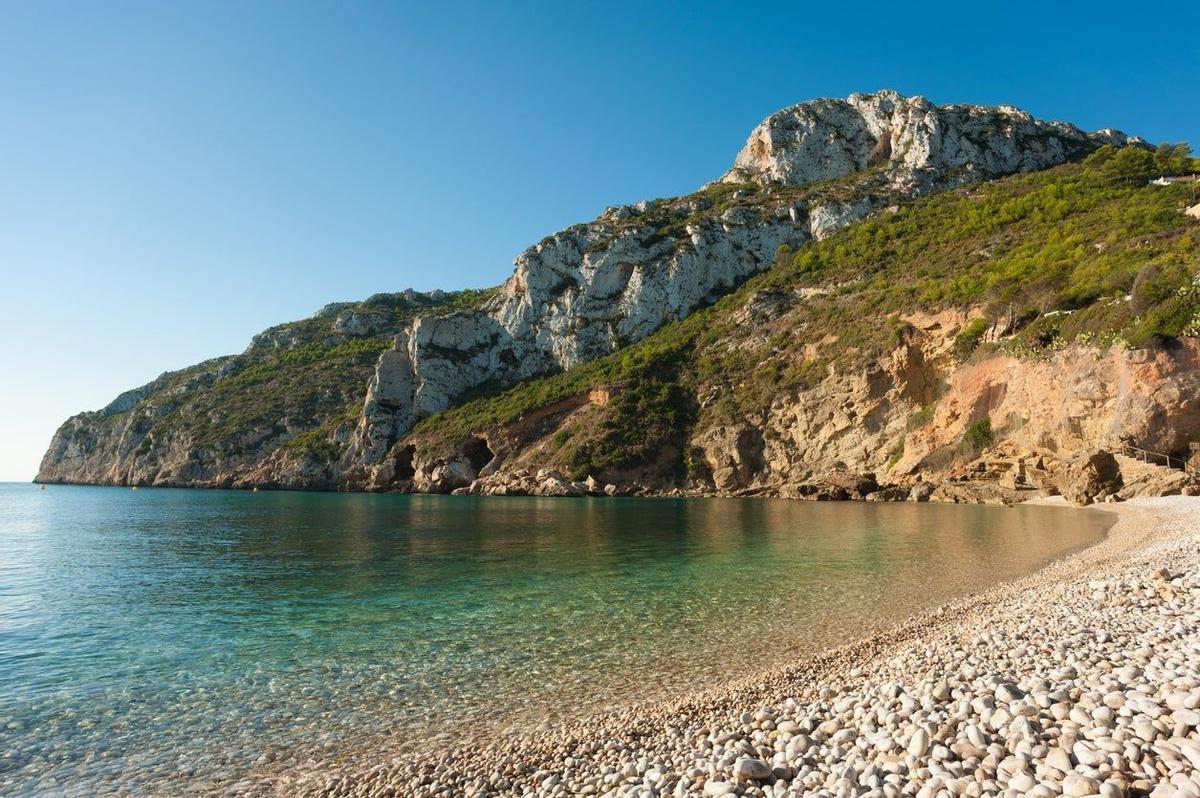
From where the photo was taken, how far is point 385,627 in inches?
481

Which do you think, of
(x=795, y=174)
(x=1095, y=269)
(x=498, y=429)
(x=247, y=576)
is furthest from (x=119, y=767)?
(x=795, y=174)

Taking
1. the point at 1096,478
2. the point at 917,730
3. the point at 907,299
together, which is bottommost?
the point at 917,730

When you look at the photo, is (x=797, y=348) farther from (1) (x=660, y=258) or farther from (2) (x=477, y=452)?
(2) (x=477, y=452)

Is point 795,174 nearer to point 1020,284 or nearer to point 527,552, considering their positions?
point 1020,284

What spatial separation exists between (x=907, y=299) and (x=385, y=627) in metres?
57.5

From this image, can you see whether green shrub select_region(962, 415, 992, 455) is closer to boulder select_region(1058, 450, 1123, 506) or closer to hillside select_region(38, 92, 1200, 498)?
hillside select_region(38, 92, 1200, 498)

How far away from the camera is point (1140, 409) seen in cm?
3256

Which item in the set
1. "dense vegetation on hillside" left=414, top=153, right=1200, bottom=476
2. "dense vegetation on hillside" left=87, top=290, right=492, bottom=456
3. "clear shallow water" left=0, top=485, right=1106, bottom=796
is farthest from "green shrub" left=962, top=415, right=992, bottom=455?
"dense vegetation on hillside" left=87, top=290, right=492, bottom=456

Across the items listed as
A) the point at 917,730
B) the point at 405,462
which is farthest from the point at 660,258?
the point at 917,730

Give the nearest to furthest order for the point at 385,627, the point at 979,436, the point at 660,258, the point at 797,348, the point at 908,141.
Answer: the point at 385,627 < the point at 979,436 < the point at 797,348 < the point at 660,258 < the point at 908,141

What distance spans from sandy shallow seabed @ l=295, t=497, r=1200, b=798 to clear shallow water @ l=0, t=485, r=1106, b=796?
1124 mm

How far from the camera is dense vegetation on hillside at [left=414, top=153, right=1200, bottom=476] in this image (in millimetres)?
41281

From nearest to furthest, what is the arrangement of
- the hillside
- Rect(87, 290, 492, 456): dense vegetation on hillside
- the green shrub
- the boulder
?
the boulder < the hillside < the green shrub < Rect(87, 290, 492, 456): dense vegetation on hillside

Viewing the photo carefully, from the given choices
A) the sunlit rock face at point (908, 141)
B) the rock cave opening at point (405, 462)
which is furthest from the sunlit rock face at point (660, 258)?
the rock cave opening at point (405, 462)
